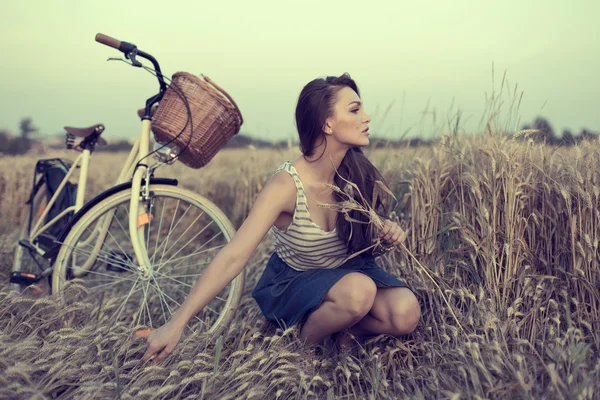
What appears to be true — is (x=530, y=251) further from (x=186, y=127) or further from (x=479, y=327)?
(x=186, y=127)

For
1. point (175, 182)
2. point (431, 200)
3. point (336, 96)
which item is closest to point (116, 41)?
point (175, 182)

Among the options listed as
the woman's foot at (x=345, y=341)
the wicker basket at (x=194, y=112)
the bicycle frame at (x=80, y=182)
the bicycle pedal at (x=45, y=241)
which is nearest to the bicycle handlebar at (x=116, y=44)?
the wicker basket at (x=194, y=112)

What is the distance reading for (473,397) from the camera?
1.86 metres

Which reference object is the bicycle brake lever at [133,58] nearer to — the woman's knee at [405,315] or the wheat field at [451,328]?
the wheat field at [451,328]

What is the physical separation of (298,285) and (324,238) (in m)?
0.24

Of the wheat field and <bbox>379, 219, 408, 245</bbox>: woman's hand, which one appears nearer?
the wheat field

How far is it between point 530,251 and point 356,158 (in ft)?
2.93

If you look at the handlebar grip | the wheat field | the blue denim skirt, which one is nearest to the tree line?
the wheat field

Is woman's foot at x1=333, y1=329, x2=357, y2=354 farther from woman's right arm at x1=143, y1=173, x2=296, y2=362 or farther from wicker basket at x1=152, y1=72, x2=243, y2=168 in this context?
wicker basket at x1=152, y1=72, x2=243, y2=168

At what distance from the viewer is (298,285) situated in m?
2.49

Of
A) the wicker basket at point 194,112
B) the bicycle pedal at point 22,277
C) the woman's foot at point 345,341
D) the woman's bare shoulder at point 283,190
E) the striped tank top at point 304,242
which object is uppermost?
the wicker basket at point 194,112

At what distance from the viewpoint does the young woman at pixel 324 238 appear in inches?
90.6

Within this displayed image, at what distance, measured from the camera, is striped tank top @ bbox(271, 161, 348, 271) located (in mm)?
2416

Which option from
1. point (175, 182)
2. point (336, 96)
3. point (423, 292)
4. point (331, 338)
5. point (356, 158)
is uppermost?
point (336, 96)
